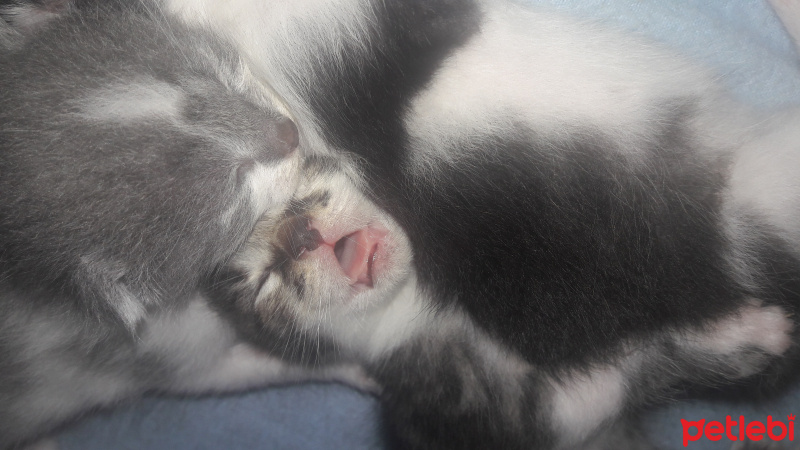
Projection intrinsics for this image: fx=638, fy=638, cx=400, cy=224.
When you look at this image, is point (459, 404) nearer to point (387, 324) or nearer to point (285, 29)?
point (387, 324)

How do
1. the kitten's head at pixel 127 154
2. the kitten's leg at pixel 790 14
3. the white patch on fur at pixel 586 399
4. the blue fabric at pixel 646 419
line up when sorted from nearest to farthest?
1. the kitten's head at pixel 127 154
2. the white patch on fur at pixel 586 399
3. the kitten's leg at pixel 790 14
4. the blue fabric at pixel 646 419

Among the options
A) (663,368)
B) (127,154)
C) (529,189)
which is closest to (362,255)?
(529,189)

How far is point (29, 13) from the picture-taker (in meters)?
1.14

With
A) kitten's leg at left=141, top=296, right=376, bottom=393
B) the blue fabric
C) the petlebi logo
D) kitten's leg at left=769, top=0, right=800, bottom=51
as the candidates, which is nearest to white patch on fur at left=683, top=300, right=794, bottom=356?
the blue fabric

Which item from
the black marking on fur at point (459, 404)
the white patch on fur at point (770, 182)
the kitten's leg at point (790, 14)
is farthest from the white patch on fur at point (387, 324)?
the kitten's leg at point (790, 14)

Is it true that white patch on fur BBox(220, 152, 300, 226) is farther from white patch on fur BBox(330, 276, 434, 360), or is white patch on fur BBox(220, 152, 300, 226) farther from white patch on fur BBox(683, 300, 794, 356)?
white patch on fur BBox(683, 300, 794, 356)

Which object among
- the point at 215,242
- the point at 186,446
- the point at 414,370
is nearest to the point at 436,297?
the point at 414,370

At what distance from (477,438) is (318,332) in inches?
15.6

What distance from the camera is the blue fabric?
5.03 ft

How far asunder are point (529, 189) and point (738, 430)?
35.9 inches

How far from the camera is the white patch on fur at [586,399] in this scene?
4.25ft

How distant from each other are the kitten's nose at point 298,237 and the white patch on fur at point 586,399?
0.57m

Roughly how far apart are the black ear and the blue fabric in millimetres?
950

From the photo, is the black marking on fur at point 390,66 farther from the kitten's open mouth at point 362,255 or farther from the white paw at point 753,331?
the white paw at point 753,331
